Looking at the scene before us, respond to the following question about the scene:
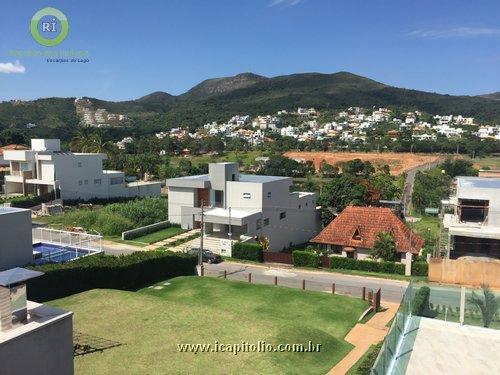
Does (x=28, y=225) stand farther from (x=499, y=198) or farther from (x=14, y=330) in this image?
(x=499, y=198)

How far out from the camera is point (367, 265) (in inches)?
1401

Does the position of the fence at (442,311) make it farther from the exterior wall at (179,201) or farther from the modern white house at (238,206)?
the exterior wall at (179,201)

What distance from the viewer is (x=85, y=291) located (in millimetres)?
23938

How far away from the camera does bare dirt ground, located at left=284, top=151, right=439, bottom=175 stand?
116 metres

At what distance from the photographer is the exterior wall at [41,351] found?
9211mm

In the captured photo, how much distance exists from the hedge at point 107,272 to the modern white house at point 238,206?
10878mm

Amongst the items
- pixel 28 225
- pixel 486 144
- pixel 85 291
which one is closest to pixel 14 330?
pixel 85 291

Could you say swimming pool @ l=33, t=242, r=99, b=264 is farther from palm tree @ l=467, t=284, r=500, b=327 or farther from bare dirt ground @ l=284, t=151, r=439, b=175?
bare dirt ground @ l=284, t=151, r=439, b=175

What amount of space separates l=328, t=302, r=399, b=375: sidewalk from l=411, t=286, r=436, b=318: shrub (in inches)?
64.9

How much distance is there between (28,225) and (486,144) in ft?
453

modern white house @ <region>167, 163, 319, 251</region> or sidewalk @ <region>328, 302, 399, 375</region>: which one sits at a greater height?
modern white house @ <region>167, 163, 319, 251</region>

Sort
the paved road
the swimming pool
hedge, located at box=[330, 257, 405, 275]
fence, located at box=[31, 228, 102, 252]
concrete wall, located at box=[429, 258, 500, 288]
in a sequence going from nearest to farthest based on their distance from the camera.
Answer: the swimming pool
concrete wall, located at box=[429, 258, 500, 288]
the paved road
fence, located at box=[31, 228, 102, 252]
hedge, located at box=[330, 257, 405, 275]

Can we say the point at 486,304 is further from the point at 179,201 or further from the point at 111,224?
the point at 111,224

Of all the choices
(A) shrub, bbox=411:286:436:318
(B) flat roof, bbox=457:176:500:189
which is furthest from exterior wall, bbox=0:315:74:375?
(B) flat roof, bbox=457:176:500:189
